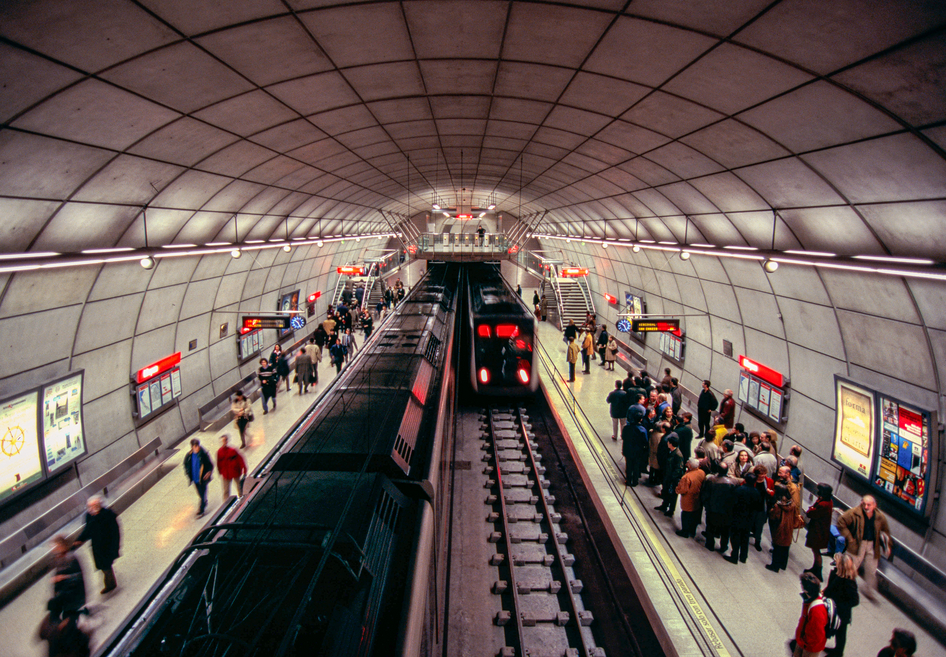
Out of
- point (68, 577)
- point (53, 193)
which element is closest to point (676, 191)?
point (53, 193)

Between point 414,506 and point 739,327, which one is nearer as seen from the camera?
Answer: point 414,506

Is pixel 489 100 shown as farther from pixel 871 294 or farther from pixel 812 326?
pixel 812 326

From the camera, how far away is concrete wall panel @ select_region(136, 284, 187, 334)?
32.1 feet

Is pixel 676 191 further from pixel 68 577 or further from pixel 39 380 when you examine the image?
pixel 39 380

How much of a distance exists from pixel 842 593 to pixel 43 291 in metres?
11.8

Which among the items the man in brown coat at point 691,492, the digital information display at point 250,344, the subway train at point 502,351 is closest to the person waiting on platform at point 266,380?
the digital information display at point 250,344

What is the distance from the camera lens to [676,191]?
9.38 metres

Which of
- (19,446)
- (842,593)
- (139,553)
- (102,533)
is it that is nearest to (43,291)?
(19,446)

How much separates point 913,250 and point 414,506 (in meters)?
6.99

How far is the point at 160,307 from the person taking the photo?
10391 mm

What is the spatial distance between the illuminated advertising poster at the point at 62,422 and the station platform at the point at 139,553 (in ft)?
4.73

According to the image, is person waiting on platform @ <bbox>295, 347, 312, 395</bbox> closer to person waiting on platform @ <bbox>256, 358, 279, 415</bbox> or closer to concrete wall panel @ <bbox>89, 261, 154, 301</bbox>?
person waiting on platform @ <bbox>256, 358, 279, 415</bbox>

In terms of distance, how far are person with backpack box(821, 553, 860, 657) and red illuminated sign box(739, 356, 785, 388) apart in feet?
17.8

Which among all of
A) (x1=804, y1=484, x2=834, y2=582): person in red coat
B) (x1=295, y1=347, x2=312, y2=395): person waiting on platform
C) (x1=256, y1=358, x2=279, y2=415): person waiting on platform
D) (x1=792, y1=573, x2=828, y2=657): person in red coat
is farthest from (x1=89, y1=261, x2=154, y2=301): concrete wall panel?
(x1=804, y1=484, x2=834, y2=582): person in red coat
